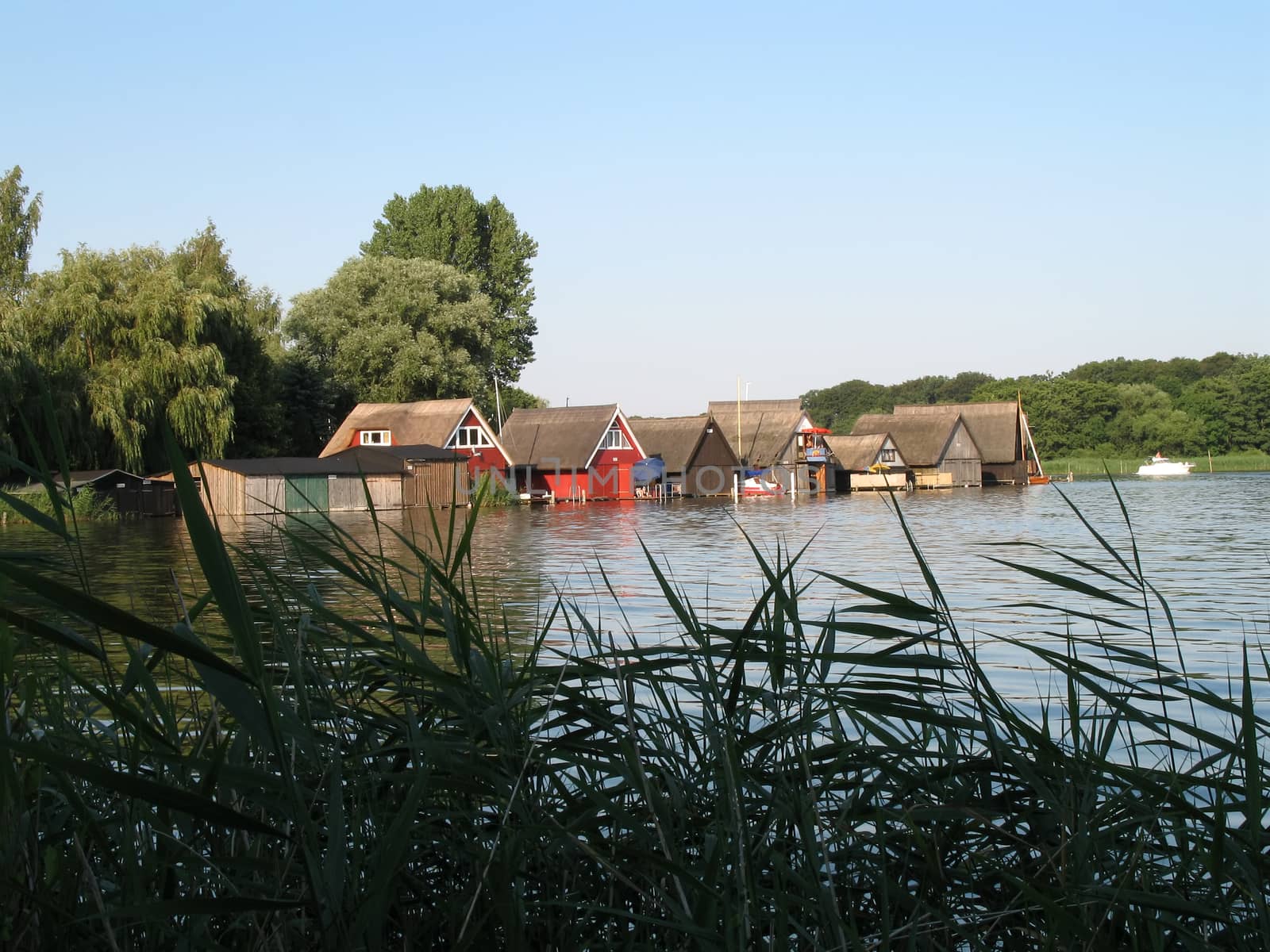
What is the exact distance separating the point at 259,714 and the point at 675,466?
2298 inches

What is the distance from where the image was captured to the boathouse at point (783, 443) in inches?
2594

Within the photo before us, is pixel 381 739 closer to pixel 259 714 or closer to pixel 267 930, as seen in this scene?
pixel 267 930

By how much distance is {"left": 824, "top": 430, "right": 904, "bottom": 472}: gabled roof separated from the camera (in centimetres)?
6938

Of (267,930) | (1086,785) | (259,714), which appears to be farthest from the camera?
(1086,785)

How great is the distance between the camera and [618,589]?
1403 cm

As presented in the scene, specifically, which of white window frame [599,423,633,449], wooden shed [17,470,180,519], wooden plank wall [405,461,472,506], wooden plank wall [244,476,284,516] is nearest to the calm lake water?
wooden plank wall [244,476,284,516]

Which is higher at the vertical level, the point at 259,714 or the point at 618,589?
the point at 259,714

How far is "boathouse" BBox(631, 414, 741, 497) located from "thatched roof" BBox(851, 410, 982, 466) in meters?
14.5

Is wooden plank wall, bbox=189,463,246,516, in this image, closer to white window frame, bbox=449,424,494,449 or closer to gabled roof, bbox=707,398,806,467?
white window frame, bbox=449,424,494,449

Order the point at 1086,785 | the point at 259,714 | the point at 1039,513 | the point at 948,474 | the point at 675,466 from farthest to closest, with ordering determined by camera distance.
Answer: the point at 948,474 < the point at 675,466 < the point at 1039,513 < the point at 1086,785 < the point at 259,714

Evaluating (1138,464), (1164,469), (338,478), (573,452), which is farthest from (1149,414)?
(338,478)

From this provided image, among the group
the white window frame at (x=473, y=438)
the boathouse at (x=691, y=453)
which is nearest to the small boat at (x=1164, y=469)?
the boathouse at (x=691, y=453)

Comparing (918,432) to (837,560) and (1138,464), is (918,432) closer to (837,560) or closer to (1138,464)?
(1138,464)

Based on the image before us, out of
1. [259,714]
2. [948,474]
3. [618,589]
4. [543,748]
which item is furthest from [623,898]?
[948,474]
